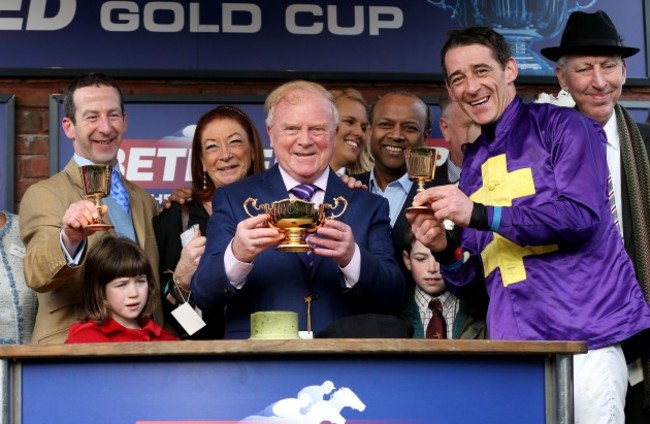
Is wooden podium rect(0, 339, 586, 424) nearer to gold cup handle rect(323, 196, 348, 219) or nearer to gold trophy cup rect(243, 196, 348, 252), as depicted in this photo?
→ gold trophy cup rect(243, 196, 348, 252)

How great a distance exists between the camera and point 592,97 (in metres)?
6.00

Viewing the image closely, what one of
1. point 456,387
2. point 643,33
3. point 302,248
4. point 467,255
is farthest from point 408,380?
point 643,33

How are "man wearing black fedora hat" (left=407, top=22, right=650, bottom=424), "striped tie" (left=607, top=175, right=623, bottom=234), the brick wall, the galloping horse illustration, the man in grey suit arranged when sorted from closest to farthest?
the galloping horse illustration < "man wearing black fedora hat" (left=407, top=22, right=650, bottom=424) < the man in grey suit < "striped tie" (left=607, top=175, right=623, bottom=234) < the brick wall

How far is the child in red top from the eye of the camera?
228 inches

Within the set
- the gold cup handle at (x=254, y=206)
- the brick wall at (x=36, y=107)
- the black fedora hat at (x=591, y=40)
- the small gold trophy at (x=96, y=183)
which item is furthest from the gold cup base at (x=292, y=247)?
the brick wall at (x=36, y=107)

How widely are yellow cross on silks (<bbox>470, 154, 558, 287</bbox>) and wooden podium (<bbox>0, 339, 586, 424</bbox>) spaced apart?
32.8 inches

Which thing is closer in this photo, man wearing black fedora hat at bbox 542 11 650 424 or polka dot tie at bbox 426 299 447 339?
man wearing black fedora hat at bbox 542 11 650 424

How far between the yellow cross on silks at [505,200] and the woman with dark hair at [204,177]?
1.28m

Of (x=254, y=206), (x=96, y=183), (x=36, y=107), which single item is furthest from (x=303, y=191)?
(x=36, y=107)

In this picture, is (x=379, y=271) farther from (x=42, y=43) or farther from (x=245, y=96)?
(x=42, y=43)

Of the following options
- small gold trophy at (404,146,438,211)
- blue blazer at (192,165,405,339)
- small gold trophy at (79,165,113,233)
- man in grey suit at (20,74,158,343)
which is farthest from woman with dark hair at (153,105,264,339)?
small gold trophy at (404,146,438,211)

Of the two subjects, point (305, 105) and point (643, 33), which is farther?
point (643, 33)

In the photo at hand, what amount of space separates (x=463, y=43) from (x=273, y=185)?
907 millimetres

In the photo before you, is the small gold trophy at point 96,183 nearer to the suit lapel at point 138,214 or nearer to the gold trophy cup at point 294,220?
the gold trophy cup at point 294,220
